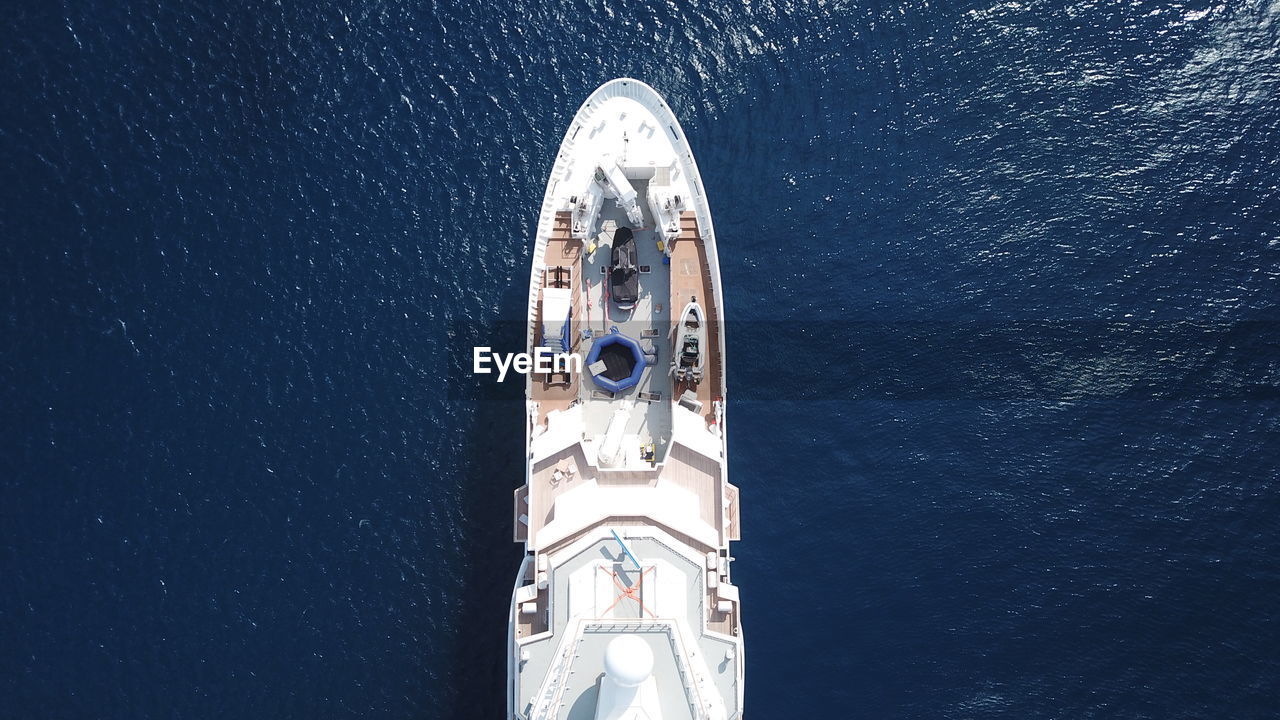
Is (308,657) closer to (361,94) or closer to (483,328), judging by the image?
(483,328)

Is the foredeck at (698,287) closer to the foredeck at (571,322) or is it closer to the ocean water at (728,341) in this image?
the ocean water at (728,341)

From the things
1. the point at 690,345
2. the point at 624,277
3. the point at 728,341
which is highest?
the point at 624,277

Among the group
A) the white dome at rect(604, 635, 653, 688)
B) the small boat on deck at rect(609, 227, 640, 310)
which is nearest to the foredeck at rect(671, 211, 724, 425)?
the small boat on deck at rect(609, 227, 640, 310)

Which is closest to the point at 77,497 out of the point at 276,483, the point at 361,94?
the point at 276,483

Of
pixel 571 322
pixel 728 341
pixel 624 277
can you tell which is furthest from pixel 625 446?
pixel 728 341
